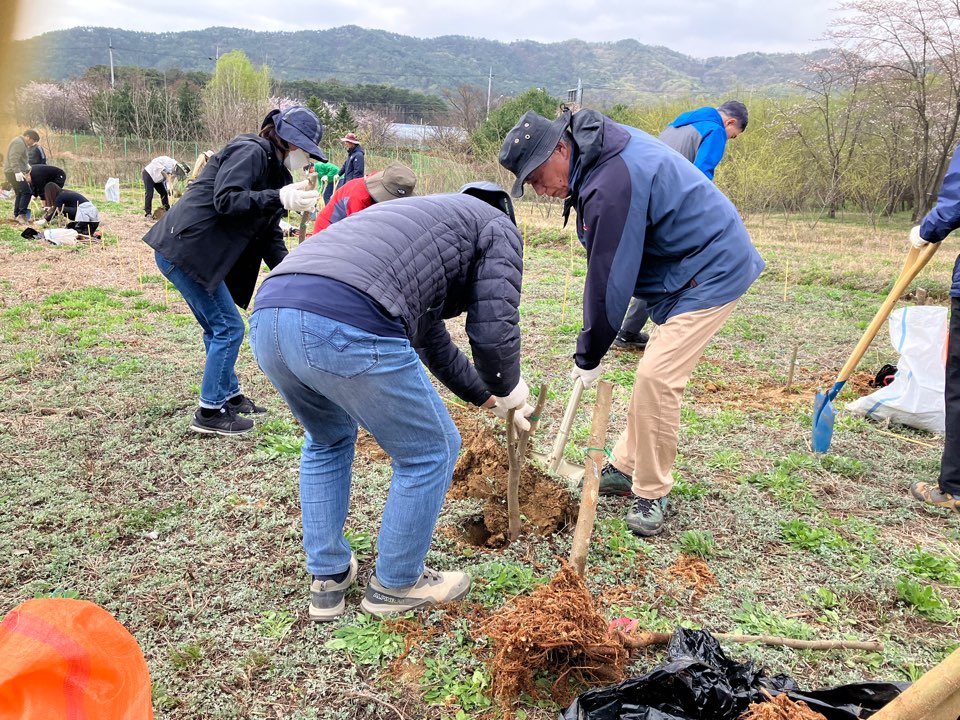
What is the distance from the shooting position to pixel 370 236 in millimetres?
2072

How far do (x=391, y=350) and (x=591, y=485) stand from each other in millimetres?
901

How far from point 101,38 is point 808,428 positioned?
463cm

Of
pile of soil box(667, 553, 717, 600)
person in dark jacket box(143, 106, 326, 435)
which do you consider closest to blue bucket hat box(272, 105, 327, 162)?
person in dark jacket box(143, 106, 326, 435)

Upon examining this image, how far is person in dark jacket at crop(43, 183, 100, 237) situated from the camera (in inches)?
425

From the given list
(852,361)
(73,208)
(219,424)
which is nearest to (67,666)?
(219,424)

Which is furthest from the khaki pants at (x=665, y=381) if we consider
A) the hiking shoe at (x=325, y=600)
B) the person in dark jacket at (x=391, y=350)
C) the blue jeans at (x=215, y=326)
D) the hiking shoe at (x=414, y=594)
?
the blue jeans at (x=215, y=326)

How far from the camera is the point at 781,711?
1.74 m

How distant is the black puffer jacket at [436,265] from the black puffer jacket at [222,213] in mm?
1568

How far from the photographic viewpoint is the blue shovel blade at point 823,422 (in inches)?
152

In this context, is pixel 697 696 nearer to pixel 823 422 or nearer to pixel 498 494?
pixel 498 494

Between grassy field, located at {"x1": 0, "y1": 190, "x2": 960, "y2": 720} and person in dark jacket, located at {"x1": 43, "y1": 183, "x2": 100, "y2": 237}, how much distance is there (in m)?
6.10

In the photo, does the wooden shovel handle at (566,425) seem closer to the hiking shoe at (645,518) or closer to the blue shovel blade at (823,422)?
the hiking shoe at (645,518)

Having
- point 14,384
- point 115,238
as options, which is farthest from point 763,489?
point 115,238

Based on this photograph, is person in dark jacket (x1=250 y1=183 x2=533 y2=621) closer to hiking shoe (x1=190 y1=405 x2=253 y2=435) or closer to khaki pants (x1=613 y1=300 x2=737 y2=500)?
khaki pants (x1=613 y1=300 x2=737 y2=500)
